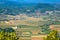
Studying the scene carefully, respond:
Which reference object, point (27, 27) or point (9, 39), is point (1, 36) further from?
point (27, 27)

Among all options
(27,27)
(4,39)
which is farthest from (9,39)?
(27,27)

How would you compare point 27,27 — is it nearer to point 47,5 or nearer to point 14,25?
point 14,25

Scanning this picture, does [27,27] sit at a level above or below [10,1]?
below

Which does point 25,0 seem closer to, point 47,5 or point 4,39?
point 47,5

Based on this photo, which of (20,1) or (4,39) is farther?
(20,1)

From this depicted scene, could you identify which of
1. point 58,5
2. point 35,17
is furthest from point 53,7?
point 35,17

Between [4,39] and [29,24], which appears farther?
[29,24]

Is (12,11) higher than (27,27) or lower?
higher

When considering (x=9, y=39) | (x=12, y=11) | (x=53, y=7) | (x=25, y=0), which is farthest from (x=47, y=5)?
(x=9, y=39)
